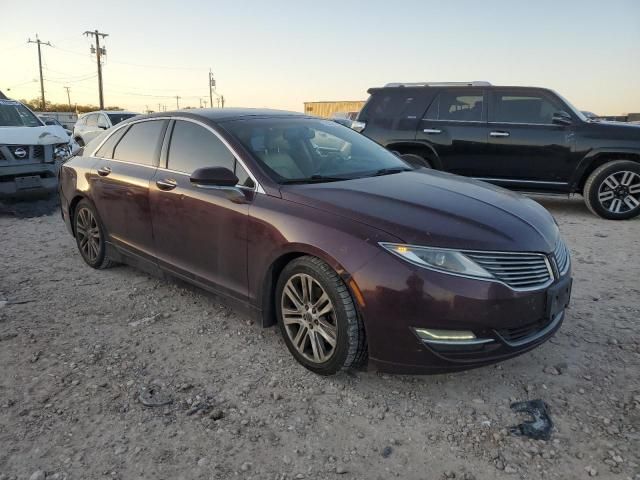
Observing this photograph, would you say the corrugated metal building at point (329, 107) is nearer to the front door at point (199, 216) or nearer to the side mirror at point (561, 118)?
the side mirror at point (561, 118)

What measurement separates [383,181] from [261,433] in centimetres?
179

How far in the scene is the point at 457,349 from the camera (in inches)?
98.9

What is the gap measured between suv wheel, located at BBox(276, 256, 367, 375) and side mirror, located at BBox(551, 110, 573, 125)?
19.5 feet

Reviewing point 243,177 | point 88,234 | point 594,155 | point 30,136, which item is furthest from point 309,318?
point 30,136

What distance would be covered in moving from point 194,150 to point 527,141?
5.50 meters

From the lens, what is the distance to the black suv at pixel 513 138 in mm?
7086

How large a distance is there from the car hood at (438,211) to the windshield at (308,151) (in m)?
0.21

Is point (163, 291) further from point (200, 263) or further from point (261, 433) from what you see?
point (261, 433)

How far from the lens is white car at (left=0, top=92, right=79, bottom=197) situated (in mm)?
7812

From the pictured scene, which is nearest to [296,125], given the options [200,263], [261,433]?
[200,263]

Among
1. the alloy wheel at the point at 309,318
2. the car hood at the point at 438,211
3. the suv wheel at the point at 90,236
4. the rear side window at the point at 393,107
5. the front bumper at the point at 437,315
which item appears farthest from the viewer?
the rear side window at the point at 393,107

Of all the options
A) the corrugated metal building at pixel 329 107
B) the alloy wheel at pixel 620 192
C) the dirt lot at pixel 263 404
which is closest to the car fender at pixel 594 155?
the alloy wheel at pixel 620 192

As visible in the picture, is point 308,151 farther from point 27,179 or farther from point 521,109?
point 27,179

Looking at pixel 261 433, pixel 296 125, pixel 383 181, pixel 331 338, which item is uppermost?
pixel 296 125
